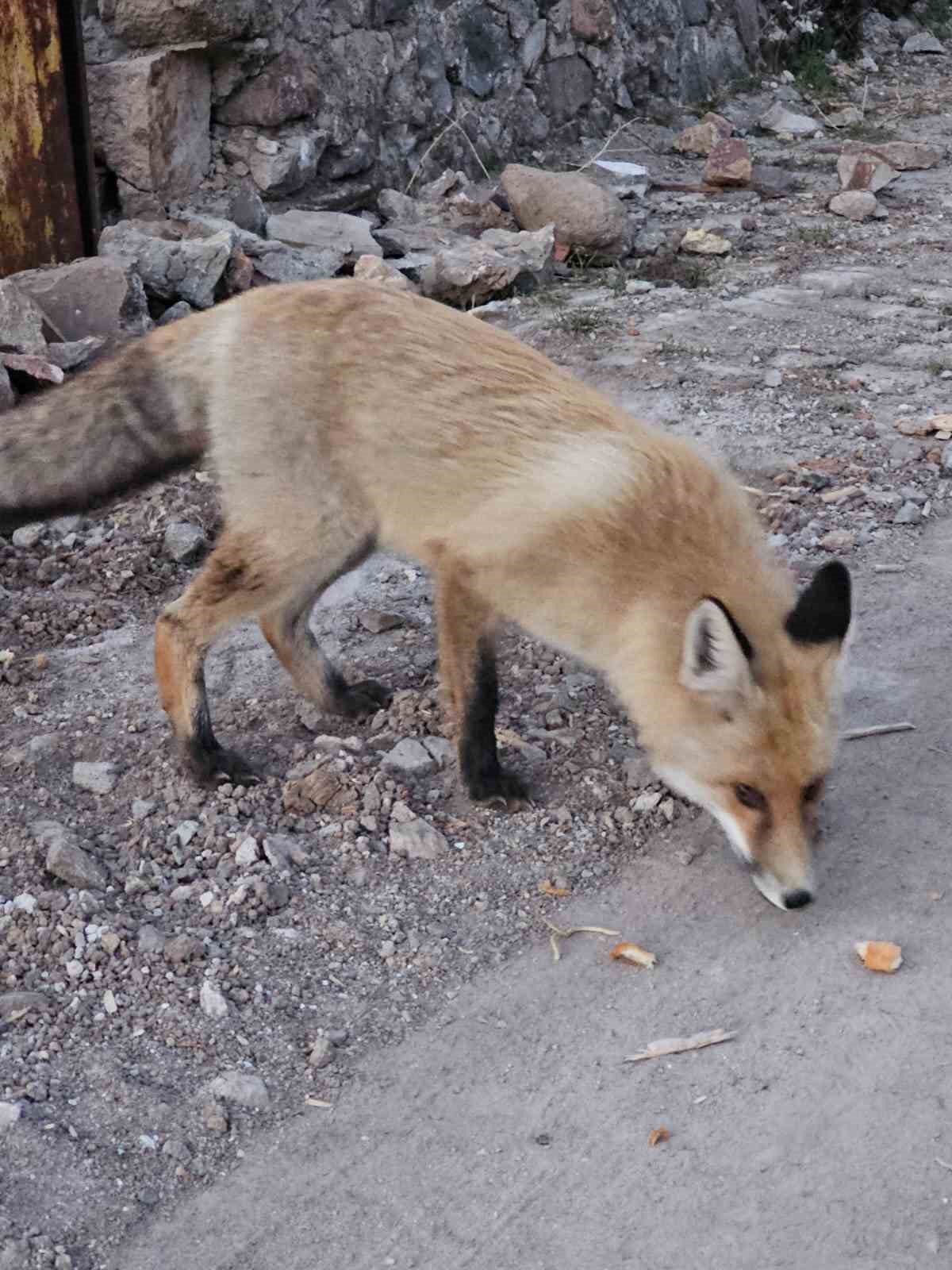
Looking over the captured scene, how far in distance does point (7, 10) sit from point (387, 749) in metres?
5.52

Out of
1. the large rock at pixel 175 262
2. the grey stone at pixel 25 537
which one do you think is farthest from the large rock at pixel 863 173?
the grey stone at pixel 25 537

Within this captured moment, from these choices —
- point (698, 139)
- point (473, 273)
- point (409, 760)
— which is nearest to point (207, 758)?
point (409, 760)

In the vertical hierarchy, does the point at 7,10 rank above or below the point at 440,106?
above

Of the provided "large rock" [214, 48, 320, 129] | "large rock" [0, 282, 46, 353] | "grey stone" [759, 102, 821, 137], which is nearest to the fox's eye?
"large rock" [0, 282, 46, 353]

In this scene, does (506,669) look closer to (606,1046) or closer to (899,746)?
(899,746)

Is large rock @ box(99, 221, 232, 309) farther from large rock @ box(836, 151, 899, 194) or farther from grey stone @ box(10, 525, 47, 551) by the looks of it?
large rock @ box(836, 151, 899, 194)

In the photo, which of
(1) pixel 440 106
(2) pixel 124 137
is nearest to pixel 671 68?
(1) pixel 440 106

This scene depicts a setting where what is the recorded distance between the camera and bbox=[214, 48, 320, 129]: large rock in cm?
1048

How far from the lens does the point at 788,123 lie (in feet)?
50.3

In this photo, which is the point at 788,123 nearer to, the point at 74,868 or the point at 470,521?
the point at 470,521

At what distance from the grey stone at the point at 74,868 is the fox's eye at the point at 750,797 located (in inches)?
83.2

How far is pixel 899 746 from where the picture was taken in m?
5.34

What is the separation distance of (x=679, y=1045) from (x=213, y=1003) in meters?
1.38

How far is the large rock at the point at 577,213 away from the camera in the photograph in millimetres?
10938
